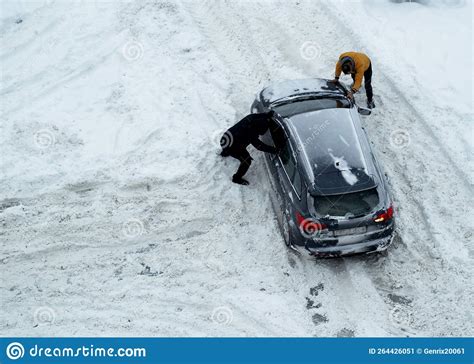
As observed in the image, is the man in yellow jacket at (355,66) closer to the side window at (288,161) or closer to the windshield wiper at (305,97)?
the windshield wiper at (305,97)

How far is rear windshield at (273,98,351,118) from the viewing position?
28.6ft

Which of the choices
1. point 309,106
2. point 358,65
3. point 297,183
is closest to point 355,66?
point 358,65

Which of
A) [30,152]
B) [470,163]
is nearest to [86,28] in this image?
[30,152]

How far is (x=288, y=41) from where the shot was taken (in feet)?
38.8

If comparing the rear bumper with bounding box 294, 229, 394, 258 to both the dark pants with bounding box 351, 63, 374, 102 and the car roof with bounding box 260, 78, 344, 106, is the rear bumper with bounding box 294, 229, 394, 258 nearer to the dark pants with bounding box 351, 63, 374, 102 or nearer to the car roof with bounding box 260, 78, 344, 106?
the car roof with bounding box 260, 78, 344, 106

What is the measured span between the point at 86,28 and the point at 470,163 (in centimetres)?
950

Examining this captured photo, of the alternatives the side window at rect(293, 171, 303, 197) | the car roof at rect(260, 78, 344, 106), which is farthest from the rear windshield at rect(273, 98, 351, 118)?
the side window at rect(293, 171, 303, 197)

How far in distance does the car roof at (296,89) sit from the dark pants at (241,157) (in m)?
1.07

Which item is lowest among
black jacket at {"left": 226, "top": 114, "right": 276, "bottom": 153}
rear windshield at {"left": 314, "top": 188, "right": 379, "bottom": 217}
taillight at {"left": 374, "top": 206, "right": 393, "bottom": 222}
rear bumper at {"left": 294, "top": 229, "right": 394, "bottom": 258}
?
rear bumper at {"left": 294, "top": 229, "right": 394, "bottom": 258}

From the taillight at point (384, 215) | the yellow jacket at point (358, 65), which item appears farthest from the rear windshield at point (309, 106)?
the taillight at point (384, 215)

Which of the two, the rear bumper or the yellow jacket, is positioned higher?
the yellow jacket

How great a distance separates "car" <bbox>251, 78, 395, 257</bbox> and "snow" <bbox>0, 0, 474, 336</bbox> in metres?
0.65
